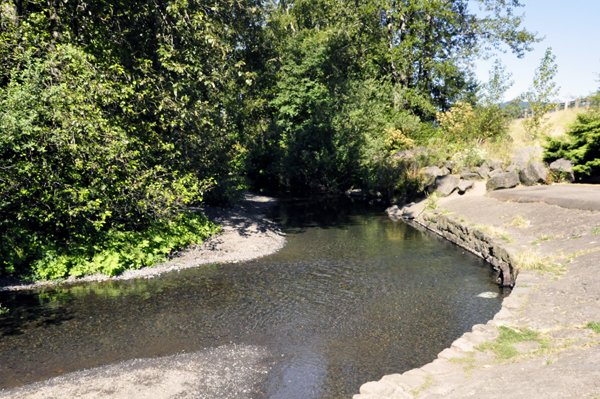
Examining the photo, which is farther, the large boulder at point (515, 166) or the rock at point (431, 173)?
the rock at point (431, 173)

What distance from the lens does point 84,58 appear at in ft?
33.8

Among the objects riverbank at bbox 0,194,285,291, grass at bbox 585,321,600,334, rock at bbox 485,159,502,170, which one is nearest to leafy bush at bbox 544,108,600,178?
rock at bbox 485,159,502,170

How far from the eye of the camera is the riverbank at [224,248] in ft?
37.8

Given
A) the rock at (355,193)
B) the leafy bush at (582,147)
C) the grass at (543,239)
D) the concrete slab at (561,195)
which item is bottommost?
the grass at (543,239)

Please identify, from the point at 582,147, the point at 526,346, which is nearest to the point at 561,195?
the point at 582,147

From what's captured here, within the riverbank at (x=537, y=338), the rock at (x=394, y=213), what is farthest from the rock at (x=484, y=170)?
the riverbank at (x=537, y=338)

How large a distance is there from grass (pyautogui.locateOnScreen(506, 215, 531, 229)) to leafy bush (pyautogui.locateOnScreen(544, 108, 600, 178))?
4.91 metres

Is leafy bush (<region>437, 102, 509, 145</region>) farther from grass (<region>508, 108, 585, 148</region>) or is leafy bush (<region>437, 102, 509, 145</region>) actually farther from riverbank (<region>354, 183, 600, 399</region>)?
riverbank (<region>354, 183, 600, 399</region>)

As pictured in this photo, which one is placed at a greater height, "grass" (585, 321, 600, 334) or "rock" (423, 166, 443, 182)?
"rock" (423, 166, 443, 182)

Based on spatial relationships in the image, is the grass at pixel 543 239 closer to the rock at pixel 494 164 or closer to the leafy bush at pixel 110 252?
the leafy bush at pixel 110 252

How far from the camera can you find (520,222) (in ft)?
45.4

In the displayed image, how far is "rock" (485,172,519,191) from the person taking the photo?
748 inches

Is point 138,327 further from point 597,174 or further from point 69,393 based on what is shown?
point 597,174

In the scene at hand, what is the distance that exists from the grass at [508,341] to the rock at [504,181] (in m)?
13.6
